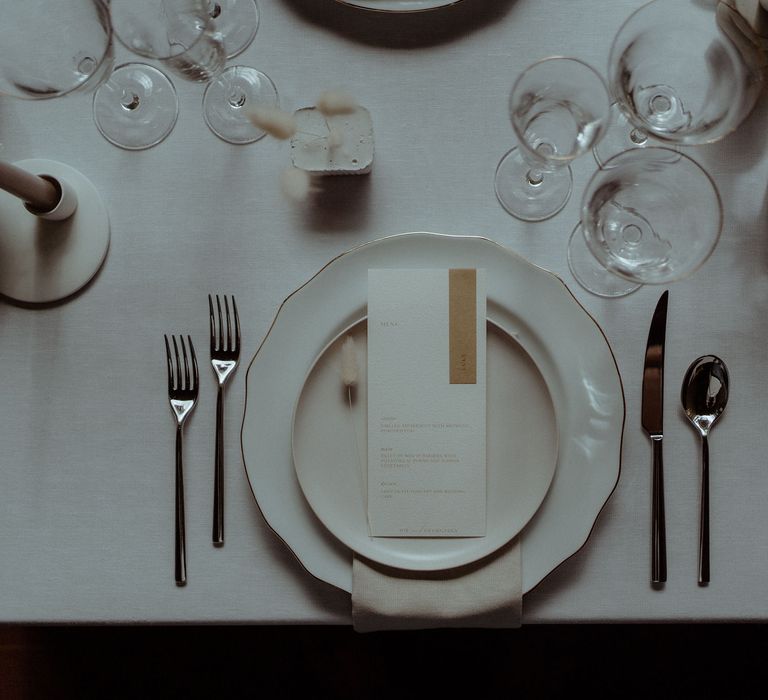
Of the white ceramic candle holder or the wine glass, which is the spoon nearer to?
the wine glass

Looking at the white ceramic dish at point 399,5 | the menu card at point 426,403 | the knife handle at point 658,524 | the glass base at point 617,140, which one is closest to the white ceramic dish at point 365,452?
the menu card at point 426,403

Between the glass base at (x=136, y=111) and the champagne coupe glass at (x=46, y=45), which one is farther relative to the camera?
the glass base at (x=136, y=111)

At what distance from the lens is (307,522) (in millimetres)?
701

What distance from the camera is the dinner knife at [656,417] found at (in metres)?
0.69

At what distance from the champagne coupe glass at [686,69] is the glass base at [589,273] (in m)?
0.13

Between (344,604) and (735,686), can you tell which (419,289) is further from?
(735,686)

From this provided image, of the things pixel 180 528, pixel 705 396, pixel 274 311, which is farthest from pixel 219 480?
pixel 705 396

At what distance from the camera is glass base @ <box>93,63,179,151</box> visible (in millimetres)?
759

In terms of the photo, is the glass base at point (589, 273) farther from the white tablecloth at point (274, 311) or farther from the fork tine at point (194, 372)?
the fork tine at point (194, 372)

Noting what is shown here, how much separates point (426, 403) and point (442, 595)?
0.20 metres

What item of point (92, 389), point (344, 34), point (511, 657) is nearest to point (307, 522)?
point (92, 389)

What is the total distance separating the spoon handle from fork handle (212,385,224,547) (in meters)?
0.52

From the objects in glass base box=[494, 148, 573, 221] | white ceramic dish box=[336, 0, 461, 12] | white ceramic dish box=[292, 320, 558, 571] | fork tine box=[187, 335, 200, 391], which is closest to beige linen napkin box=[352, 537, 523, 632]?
white ceramic dish box=[292, 320, 558, 571]

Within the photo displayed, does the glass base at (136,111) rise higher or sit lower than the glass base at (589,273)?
higher
